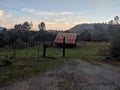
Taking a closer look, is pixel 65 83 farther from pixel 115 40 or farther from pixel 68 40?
pixel 68 40

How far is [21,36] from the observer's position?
203ft

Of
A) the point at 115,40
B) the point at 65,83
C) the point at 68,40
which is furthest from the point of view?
the point at 68,40

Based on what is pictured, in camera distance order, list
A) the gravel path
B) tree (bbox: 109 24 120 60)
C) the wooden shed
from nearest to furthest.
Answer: the gravel path → tree (bbox: 109 24 120 60) → the wooden shed

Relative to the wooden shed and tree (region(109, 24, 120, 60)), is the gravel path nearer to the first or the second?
tree (region(109, 24, 120, 60))

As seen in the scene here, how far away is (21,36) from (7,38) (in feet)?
22.7

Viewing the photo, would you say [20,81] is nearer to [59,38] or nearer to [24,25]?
[59,38]

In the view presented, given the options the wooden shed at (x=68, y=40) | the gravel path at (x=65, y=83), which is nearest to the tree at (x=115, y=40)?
the gravel path at (x=65, y=83)

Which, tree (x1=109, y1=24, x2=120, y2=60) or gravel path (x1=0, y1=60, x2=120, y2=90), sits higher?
tree (x1=109, y1=24, x2=120, y2=60)

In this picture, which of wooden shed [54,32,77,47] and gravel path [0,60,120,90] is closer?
gravel path [0,60,120,90]

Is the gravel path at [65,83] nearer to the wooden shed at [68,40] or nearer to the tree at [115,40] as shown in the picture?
the tree at [115,40]

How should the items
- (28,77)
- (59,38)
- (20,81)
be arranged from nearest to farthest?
(20,81), (28,77), (59,38)

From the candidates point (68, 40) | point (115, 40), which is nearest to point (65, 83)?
point (115, 40)

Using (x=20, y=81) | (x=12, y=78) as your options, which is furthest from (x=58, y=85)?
(x=12, y=78)

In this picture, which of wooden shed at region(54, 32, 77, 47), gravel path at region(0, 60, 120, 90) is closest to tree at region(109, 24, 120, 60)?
gravel path at region(0, 60, 120, 90)
